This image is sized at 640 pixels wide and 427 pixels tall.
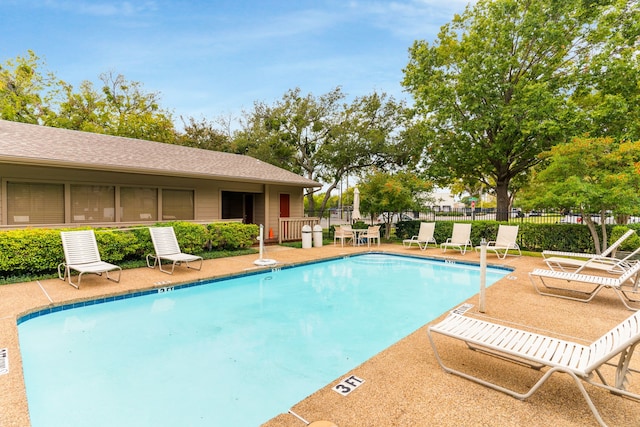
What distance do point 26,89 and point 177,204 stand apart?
20186 mm

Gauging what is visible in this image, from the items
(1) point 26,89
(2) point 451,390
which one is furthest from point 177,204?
(1) point 26,89

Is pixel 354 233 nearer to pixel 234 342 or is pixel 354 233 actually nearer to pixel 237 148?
pixel 234 342

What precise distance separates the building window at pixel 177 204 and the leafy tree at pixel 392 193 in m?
7.16

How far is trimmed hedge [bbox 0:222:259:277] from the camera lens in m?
6.62

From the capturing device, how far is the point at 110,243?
7.86m

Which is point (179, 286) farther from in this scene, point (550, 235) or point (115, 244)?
point (550, 235)

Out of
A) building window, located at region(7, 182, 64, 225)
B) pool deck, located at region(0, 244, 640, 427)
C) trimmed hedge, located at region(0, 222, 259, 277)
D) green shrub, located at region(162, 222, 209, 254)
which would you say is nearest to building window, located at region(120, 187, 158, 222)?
building window, located at region(7, 182, 64, 225)

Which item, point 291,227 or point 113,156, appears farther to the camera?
point 291,227

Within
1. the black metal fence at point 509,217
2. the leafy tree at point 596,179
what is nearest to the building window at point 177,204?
the black metal fence at point 509,217

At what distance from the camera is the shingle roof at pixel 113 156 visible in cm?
816

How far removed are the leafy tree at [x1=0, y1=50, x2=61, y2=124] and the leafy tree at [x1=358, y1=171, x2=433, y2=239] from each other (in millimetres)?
22570

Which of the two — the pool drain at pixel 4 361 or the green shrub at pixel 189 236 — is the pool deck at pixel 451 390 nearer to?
the pool drain at pixel 4 361

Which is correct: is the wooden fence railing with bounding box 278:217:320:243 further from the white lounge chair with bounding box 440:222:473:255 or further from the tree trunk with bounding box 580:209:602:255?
the tree trunk with bounding box 580:209:602:255

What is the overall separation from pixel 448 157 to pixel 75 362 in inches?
667
